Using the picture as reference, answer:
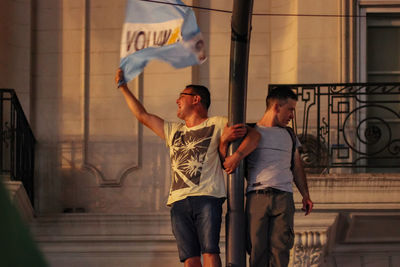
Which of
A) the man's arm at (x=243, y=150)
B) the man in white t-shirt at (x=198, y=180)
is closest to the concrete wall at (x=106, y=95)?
the man in white t-shirt at (x=198, y=180)

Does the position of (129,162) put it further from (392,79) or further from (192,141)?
(192,141)

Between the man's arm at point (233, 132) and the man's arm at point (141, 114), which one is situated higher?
the man's arm at point (141, 114)

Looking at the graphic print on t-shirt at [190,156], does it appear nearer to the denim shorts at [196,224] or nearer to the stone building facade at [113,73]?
the denim shorts at [196,224]

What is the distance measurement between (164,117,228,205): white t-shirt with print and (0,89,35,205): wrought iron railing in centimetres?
516

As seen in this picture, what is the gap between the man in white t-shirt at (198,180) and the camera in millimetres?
5453

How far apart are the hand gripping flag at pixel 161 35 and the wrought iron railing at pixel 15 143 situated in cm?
519

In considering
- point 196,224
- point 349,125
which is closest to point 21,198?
point 349,125

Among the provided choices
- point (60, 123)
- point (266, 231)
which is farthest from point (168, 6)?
point (60, 123)

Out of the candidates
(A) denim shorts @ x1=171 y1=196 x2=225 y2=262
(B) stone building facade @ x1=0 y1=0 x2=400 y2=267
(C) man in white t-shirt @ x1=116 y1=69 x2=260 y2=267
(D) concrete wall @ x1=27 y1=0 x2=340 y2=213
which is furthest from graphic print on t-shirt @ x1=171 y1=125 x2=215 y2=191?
(D) concrete wall @ x1=27 y1=0 x2=340 y2=213

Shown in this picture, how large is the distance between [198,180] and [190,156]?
17 cm

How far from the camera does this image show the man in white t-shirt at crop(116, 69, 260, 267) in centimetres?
545

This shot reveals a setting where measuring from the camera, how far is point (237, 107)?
5.01 meters

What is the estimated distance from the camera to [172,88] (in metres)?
12.2

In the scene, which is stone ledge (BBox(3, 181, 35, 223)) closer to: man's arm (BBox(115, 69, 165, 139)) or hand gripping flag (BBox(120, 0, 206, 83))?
man's arm (BBox(115, 69, 165, 139))
